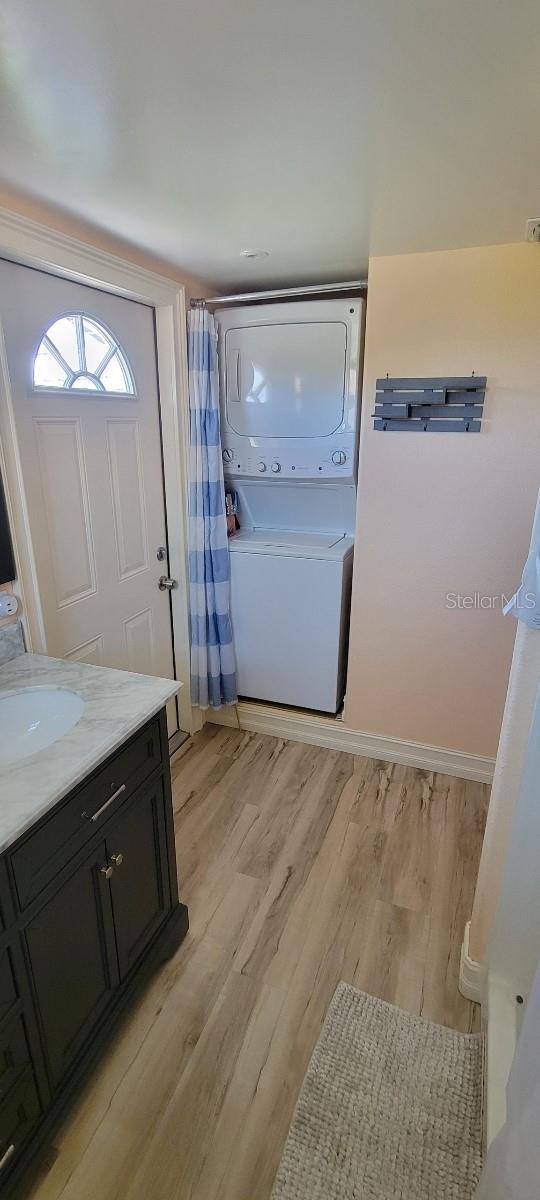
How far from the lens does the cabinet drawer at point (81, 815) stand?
41.2 inches

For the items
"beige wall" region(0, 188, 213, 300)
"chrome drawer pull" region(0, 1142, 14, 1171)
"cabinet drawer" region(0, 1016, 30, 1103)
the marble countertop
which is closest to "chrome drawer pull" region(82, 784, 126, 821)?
the marble countertop

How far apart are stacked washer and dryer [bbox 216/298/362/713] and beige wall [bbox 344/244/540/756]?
0.13 metres

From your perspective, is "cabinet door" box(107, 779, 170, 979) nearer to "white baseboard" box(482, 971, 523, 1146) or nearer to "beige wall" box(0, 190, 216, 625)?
"beige wall" box(0, 190, 216, 625)

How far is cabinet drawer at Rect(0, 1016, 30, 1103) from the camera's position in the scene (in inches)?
40.5

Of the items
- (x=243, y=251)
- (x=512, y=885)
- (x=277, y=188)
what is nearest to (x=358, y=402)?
(x=243, y=251)

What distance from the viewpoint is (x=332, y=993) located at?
1.55 meters

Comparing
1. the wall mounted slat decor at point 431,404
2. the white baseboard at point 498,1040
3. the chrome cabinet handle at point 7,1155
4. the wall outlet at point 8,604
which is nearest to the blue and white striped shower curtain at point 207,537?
the wall mounted slat decor at point 431,404

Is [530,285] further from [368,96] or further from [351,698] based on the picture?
[351,698]

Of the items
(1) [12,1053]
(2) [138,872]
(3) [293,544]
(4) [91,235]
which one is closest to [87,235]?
(4) [91,235]

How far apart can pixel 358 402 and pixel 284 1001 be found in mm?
2142

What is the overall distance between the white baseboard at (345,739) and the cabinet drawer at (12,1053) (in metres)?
1.82

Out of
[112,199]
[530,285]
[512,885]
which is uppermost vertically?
[112,199]

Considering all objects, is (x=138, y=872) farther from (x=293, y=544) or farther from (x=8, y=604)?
(x=293, y=544)

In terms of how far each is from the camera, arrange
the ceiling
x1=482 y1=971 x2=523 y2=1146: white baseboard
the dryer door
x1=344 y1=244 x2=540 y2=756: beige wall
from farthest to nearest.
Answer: the dryer door → x1=344 y1=244 x2=540 y2=756: beige wall → x1=482 y1=971 x2=523 y2=1146: white baseboard → the ceiling
